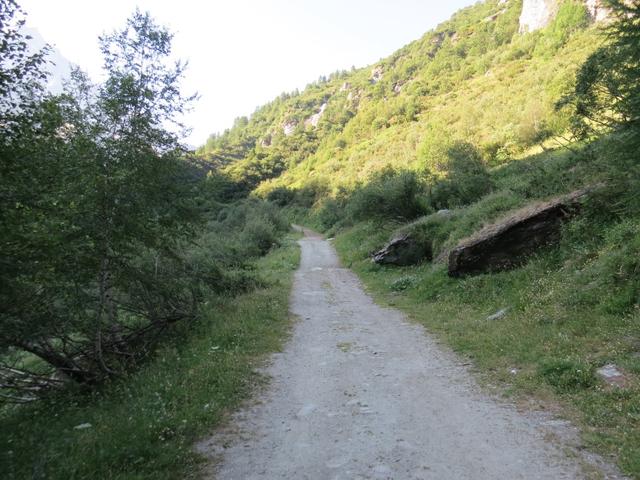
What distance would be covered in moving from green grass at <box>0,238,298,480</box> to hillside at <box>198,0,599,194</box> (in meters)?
7.70

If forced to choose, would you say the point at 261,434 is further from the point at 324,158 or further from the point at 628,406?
the point at 324,158

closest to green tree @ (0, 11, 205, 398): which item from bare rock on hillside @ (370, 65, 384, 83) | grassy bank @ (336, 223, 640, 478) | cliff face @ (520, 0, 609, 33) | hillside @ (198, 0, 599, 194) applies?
hillside @ (198, 0, 599, 194)

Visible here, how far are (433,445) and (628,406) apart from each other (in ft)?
7.87

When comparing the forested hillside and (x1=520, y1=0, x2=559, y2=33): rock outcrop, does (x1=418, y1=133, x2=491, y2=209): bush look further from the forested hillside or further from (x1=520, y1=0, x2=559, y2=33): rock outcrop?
(x1=520, y1=0, x2=559, y2=33): rock outcrop

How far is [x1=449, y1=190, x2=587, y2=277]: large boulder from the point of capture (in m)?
11.7

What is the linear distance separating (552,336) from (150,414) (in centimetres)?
656

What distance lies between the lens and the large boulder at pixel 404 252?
1794 cm

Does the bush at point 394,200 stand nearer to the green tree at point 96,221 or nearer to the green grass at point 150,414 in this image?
the green tree at point 96,221

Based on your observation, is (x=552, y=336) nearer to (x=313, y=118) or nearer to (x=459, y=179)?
(x=459, y=179)

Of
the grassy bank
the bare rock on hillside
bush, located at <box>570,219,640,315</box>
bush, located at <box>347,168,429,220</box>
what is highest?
the bare rock on hillside

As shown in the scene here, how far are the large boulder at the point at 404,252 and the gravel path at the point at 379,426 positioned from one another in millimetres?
9085

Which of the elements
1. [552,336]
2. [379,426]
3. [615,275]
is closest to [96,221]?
[379,426]

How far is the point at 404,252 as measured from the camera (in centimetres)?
1847

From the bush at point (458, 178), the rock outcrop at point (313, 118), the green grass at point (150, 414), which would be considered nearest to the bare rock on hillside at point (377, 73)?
the rock outcrop at point (313, 118)
